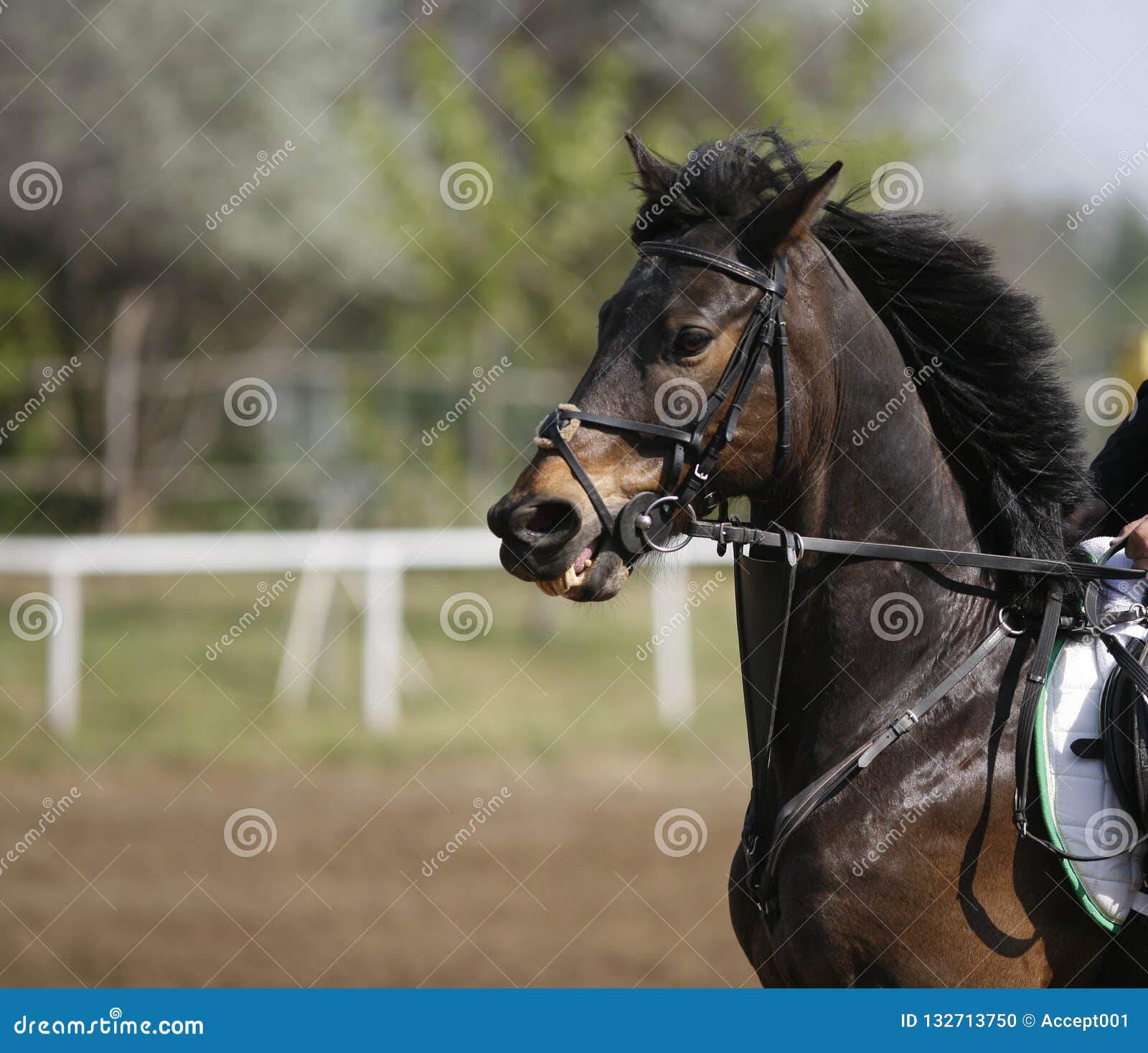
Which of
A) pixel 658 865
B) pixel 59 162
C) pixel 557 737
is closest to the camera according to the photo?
pixel 658 865

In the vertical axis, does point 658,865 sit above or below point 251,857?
above

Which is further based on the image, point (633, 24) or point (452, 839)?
point (633, 24)

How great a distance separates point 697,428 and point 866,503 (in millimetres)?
489

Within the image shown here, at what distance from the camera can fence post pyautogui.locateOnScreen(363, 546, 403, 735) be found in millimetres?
9156

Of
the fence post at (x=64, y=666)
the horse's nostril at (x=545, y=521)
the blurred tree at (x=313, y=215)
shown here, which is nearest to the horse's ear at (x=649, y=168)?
the horse's nostril at (x=545, y=521)

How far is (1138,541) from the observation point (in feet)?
8.75

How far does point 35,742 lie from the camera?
28.3 ft

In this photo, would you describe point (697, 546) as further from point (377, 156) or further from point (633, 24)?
point (633, 24)

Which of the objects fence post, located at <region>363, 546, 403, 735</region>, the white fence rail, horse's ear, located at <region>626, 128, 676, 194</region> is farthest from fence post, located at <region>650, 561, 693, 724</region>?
horse's ear, located at <region>626, 128, 676, 194</region>

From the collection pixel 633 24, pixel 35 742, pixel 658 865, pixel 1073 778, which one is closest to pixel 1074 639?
pixel 1073 778

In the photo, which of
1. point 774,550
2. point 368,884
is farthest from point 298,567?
point 774,550

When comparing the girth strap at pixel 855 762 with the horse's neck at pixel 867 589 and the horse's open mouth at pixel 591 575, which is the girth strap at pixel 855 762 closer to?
the horse's neck at pixel 867 589

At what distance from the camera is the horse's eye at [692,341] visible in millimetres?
2588

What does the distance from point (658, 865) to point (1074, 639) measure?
15.4ft
